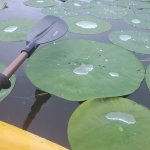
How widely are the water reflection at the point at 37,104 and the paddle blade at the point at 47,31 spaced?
0.92 feet

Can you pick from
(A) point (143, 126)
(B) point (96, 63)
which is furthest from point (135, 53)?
(A) point (143, 126)

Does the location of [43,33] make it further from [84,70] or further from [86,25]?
[86,25]

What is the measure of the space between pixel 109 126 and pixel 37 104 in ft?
1.07

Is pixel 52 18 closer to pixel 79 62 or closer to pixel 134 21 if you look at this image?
pixel 79 62

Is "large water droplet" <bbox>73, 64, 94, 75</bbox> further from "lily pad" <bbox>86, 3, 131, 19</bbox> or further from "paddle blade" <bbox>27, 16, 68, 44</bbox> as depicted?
"lily pad" <bbox>86, 3, 131, 19</bbox>

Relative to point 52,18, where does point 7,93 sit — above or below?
below

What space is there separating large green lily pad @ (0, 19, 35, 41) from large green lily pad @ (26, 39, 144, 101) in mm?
258

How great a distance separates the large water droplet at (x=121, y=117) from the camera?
918 millimetres

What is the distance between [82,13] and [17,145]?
1435 millimetres

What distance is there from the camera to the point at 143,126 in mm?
894

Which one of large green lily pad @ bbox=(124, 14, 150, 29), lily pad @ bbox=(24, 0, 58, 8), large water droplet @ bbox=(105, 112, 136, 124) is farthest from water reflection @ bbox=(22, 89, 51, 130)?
lily pad @ bbox=(24, 0, 58, 8)

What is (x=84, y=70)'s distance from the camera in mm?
1205

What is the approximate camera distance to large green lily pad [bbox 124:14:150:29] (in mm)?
1824

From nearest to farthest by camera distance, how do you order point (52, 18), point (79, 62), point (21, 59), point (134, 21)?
point (21, 59) < point (79, 62) < point (52, 18) < point (134, 21)
